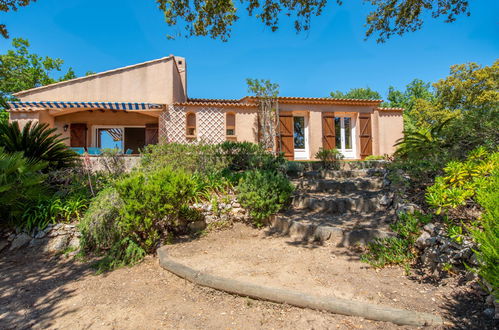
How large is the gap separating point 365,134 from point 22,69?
25261 millimetres

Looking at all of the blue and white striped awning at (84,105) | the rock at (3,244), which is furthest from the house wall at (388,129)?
the rock at (3,244)

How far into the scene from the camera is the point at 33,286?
3834mm

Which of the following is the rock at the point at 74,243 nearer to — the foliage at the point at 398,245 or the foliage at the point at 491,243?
the foliage at the point at 398,245

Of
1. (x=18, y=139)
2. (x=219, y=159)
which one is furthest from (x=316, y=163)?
(x=18, y=139)

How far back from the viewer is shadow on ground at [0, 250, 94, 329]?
9.82 ft

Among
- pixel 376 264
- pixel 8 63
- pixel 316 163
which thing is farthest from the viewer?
pixel 8 63

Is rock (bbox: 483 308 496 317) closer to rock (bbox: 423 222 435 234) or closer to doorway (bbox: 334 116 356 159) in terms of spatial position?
rock (bbox: 423 222 435 234)

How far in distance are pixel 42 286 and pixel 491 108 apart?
7.84m

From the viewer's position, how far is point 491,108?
13.8 feet

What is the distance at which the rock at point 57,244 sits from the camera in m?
5.19

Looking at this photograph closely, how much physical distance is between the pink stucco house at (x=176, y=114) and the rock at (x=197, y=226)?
597cm

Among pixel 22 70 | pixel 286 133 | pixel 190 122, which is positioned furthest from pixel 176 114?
pixel 22 70

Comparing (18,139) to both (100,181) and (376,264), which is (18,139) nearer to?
(100,181)

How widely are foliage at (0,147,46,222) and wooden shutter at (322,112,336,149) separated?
11550 mm
